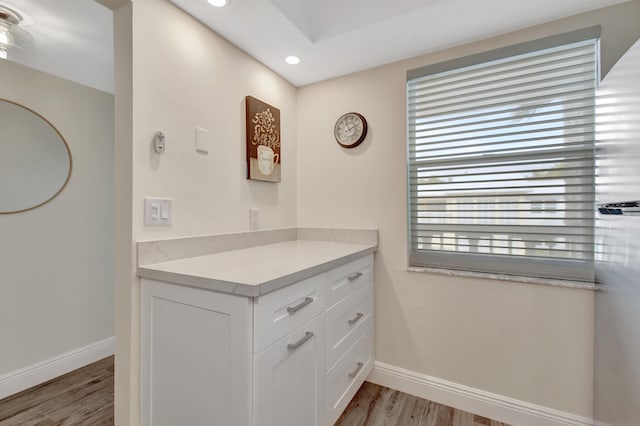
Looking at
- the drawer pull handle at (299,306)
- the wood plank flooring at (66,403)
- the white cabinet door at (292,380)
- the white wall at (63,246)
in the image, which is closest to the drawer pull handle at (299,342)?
the white cabinet door at (292,380)

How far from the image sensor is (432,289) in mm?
1909

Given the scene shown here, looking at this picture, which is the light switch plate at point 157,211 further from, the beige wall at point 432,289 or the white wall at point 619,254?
the white wall at point 619,254

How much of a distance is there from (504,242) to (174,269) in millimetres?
1741

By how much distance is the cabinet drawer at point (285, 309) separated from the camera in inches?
40.6

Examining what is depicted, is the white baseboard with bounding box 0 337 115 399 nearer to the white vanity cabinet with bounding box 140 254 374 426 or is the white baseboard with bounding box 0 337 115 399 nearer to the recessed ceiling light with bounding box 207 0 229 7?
the white vanity cabinet with bounding box 140 254 374 426

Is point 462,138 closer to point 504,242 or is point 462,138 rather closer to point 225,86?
point 504,242

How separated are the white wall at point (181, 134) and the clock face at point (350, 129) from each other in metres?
0.55

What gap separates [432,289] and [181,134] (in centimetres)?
172

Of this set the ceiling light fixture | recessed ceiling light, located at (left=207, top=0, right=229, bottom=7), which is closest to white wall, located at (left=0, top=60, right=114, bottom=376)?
the ceiling light fixture

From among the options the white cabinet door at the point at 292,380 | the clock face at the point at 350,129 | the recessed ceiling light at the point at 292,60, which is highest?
the recessed ceiling light at the point at 292,60

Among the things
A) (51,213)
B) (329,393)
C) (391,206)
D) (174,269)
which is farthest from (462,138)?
(51,213)

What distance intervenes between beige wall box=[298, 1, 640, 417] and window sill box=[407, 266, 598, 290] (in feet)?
0.10

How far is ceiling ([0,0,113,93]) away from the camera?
1.52 m

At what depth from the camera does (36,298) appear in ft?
6.81
